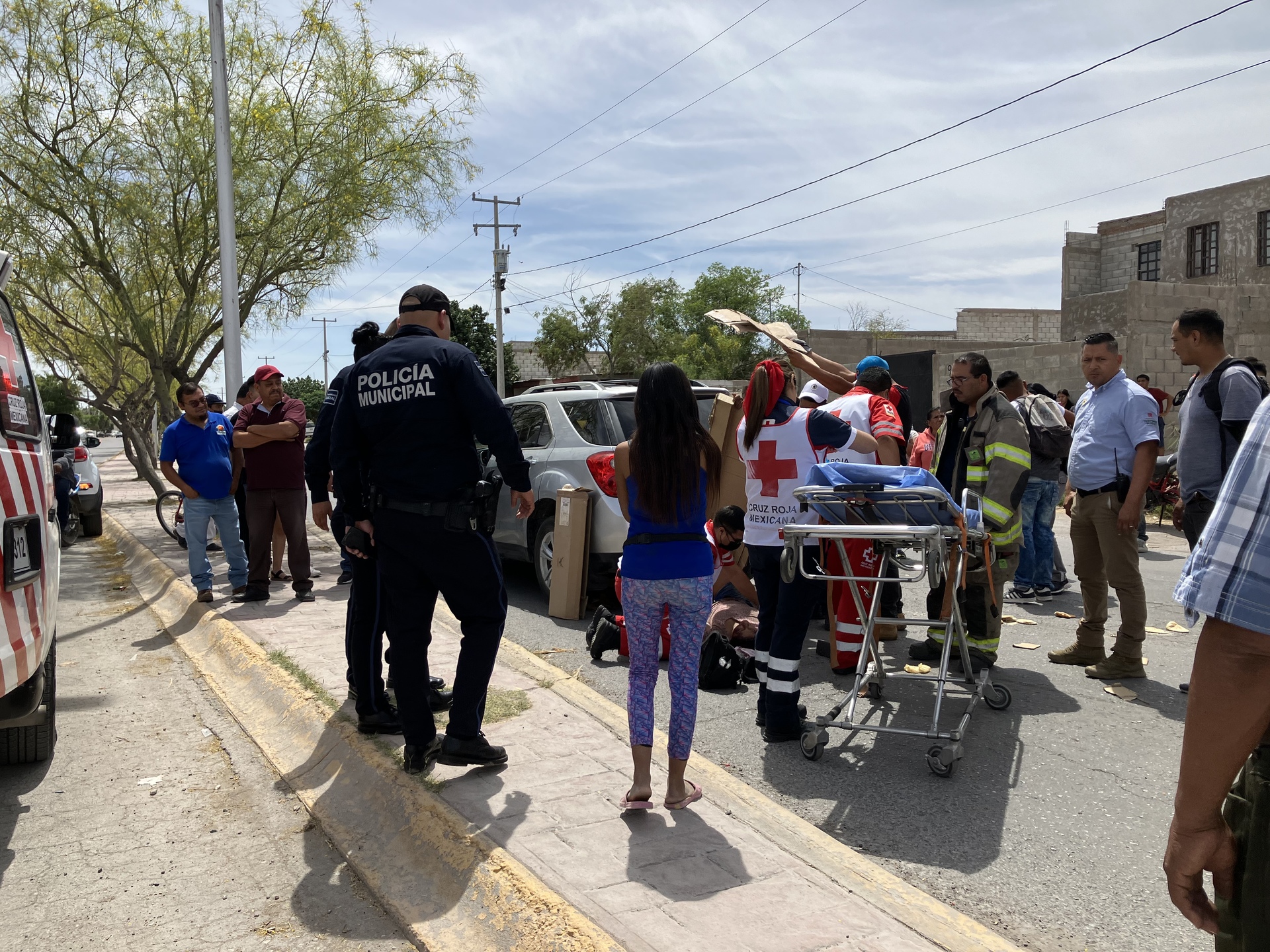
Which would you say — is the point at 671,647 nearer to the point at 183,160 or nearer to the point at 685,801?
the point at 685,801

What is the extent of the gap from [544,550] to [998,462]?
12.7ft

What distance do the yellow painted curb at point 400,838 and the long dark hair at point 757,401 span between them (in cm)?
227

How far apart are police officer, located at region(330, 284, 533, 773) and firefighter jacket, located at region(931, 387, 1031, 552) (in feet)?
9.56

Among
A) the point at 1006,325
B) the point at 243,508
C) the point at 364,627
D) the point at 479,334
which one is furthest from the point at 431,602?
the point at 1006,325

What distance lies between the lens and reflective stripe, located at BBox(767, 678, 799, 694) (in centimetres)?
473

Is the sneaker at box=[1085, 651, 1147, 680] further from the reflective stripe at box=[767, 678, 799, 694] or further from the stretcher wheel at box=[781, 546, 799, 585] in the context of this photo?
the stretcher wheel at box=[781, 546, 799, 585]

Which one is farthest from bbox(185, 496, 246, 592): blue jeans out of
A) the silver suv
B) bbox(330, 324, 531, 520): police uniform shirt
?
bbox(330, 324, 531, 520): police uniform shirt

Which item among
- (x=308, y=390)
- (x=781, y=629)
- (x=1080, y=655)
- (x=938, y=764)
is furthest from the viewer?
(x=308, y=390)

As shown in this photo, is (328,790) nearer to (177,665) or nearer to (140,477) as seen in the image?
(177,665)

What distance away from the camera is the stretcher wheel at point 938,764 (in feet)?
14.0

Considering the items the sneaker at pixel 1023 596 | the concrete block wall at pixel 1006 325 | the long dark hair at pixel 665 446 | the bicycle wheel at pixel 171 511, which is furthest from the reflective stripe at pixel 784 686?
the concrete block wall at pixel 1006 325

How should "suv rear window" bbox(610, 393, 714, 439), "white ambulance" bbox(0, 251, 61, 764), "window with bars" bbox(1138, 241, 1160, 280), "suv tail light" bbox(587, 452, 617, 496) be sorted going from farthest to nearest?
1. "window with bars" bbox(1138, 241, 1160, 280)
2. "suv rear window" bbox(610, 393, 714, 439)
3. "suv tail light" bbox(587, 452, 617, 496)
4. "white ambulance" bbox(0, 251, 61, 764)

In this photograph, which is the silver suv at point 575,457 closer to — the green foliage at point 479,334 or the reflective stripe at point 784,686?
the reflective stripe at point 784,686

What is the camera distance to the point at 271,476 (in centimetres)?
810
